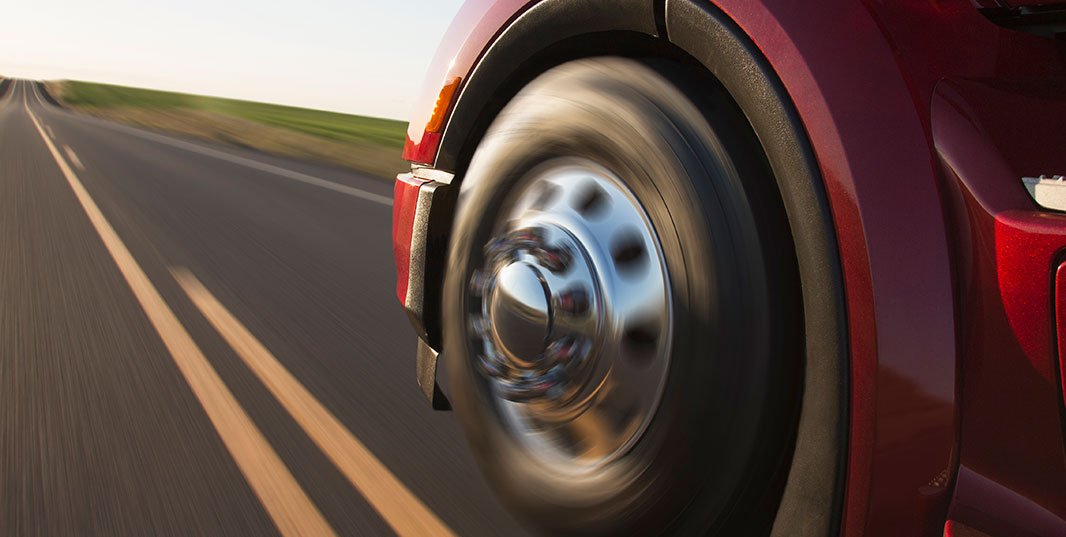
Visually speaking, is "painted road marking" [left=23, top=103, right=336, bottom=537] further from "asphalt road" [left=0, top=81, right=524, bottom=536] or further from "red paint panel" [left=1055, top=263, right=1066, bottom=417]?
"red paint panel" [left=1055, top=263, right=1066, bottom=417]

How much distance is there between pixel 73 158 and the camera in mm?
13297

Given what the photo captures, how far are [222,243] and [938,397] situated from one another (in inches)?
236

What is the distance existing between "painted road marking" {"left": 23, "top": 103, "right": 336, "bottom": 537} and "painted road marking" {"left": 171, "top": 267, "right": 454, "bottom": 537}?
0.16m

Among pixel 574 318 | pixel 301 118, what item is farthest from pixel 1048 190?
pixel 301 118

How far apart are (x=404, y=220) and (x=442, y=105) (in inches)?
→ 15.5

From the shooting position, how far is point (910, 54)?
1.27 meters

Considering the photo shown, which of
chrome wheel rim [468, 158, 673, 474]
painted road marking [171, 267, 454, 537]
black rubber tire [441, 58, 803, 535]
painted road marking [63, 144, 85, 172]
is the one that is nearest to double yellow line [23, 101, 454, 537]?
painted road marking [171, 267, 454, 537]

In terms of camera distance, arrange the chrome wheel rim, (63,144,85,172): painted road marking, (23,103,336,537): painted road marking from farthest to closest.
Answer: (63,144,85,172): painted road marking, (23,103,336,537): painted road marking, the chrome wheel rim

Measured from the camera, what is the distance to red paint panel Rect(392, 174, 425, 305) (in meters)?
2.50

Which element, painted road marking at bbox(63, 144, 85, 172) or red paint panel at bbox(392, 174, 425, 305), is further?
painted road marking at bbox(63, 144, 85, 172)

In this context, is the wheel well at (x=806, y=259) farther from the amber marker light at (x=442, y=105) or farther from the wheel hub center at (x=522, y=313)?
the amber marker light at (x=442, y=105)

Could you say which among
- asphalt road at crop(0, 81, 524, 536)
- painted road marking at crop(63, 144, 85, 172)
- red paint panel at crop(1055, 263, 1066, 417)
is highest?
red paint panel at crop(1055, 263, 1066, 417)

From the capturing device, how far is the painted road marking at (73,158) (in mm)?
11823

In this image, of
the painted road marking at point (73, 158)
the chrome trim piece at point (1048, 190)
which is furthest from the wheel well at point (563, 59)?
the painted road marking at point (73, 158)
